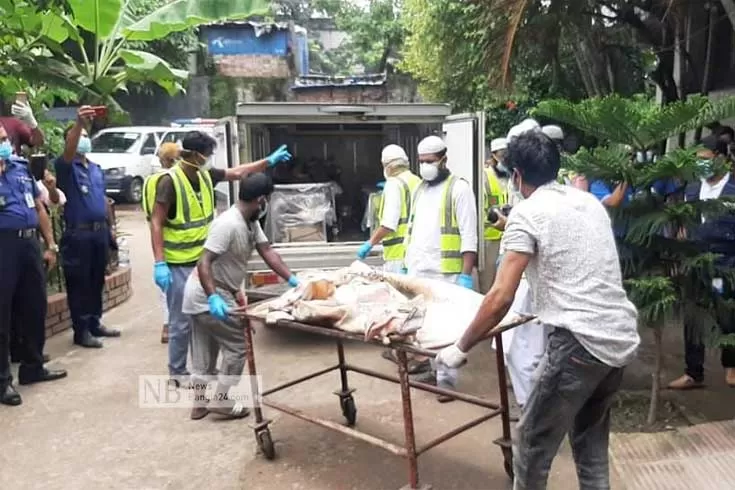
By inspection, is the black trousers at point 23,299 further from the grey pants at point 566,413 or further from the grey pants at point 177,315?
the grey pants at point 566,413

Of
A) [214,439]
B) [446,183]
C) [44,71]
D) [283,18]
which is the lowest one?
[214,439]

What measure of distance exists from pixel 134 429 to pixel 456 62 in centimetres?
1097

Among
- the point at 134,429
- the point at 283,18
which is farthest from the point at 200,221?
the point at 283,18

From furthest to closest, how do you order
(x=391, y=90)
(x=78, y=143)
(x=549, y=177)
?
1. (x=391, y=90)
2. (x=78, y=143)
3. (x=549, y=177)

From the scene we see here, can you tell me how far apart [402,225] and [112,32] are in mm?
3218

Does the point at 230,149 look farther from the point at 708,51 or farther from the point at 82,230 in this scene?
the point at 708,51

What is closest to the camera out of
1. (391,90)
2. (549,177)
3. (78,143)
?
(549,177)

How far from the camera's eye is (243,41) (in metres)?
23.2

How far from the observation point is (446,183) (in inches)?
187

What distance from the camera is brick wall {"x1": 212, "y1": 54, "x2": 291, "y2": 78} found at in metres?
22.3

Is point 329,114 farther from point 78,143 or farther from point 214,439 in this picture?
point 214,439

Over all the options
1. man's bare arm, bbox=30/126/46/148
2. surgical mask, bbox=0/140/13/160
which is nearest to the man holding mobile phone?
man's bare arm, bbox=30/126/46/148

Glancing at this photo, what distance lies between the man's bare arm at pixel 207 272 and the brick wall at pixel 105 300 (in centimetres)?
285

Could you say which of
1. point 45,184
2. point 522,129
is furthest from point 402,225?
point 45,184
